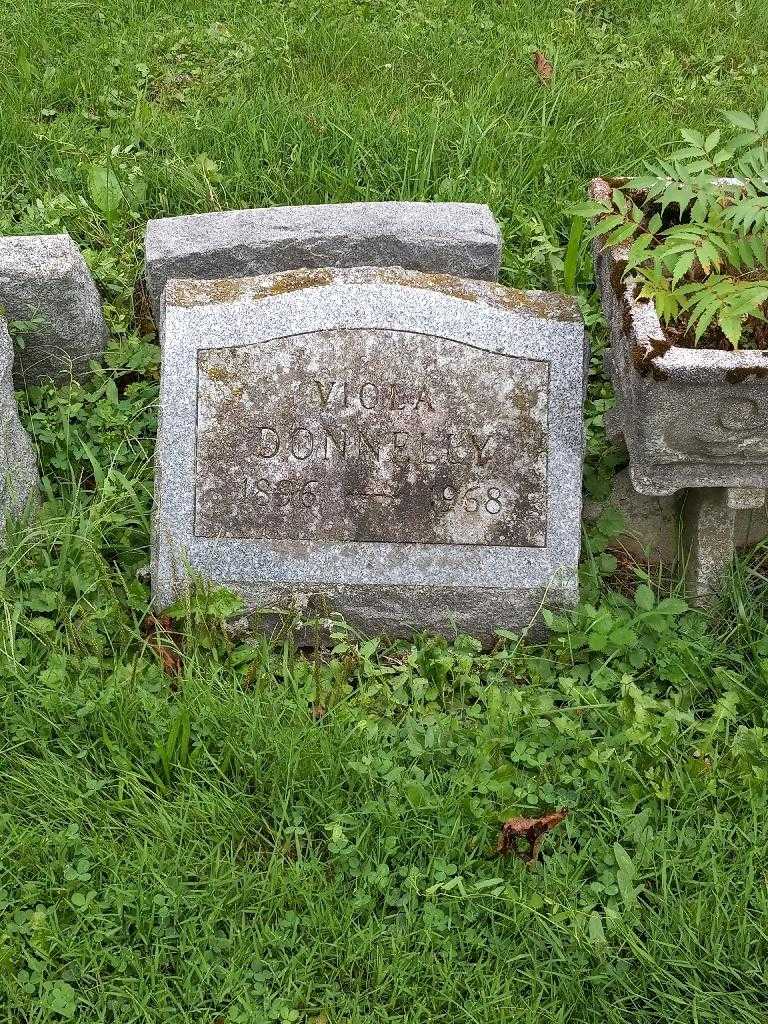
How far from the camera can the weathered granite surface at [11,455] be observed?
9.46 ft

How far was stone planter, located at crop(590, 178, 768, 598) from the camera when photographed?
2479 mm

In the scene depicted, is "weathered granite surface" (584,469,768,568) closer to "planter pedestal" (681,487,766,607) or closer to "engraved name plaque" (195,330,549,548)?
"planter pedestal" (681,487,766,607)

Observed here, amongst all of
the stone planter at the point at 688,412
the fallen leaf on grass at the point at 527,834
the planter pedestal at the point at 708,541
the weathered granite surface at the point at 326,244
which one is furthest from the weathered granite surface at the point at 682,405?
the fallen leaf on grass at the point at 527,834

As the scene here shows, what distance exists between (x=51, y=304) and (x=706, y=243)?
1.88 m

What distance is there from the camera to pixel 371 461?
2826 millimetres

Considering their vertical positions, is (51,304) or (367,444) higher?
(51,304)

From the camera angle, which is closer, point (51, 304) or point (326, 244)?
point (51, 304)

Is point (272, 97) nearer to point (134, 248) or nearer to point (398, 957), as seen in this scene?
point (134, 248)

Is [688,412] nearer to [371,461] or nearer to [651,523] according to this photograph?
[651,523]

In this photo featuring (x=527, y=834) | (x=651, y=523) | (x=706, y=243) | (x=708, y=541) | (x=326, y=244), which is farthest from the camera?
(x=326, y=244)

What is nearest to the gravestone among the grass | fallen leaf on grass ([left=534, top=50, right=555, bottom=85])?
the grass

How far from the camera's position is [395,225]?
329 cm

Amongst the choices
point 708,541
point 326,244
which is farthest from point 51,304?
point 708,541

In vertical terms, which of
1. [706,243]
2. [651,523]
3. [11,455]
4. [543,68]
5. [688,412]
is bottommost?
[651,523]
